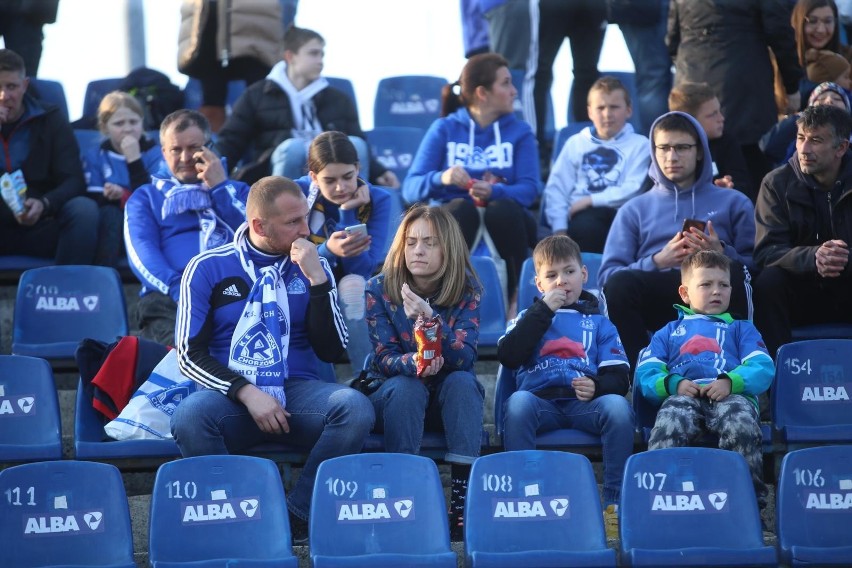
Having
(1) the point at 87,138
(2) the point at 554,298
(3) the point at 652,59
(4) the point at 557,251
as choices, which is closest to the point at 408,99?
(3) the point at 652,59

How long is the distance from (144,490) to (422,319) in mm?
1403

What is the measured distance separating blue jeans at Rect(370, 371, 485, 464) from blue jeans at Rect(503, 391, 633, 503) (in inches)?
5.5

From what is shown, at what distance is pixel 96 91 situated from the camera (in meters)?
8.60

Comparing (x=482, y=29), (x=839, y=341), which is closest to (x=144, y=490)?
(x=839, y=341)

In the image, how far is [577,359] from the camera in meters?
5.34

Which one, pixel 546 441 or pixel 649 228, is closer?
pixel 546 441

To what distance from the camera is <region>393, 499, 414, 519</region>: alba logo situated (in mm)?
4484

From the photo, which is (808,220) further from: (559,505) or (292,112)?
(292,112)

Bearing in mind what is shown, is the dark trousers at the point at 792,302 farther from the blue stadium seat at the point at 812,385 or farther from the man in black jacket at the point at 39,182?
the man in black jacket at the point at 39,182

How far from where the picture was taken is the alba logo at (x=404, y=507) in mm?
4484

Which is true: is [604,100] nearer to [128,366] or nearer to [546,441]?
[546,441]

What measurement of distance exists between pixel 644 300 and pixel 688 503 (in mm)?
1433

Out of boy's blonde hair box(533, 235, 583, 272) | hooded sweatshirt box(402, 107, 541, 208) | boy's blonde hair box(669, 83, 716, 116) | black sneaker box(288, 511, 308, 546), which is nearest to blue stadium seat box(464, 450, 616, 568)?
black sneaker box(288, 511, 308, 546)

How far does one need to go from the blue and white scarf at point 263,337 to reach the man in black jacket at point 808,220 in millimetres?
2008
